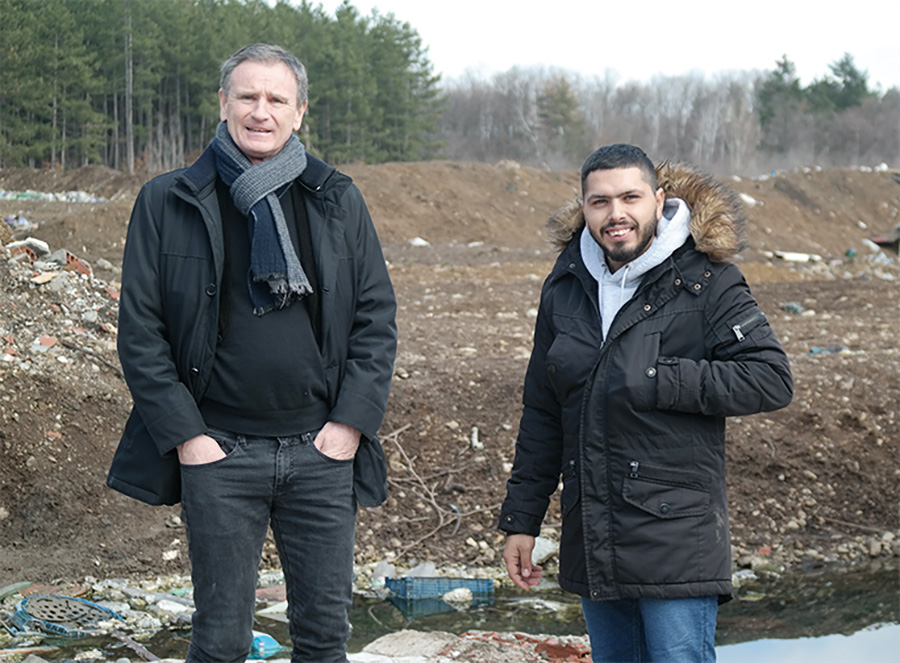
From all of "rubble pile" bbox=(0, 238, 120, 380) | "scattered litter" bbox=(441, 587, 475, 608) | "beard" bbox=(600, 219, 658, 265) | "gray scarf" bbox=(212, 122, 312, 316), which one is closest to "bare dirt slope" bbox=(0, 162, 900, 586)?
"rubble pile" bbox=(0, 238, 120, 380)

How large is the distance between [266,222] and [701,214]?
1138mm

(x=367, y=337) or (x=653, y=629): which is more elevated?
(x=367, y=337)

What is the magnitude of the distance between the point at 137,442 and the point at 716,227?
64.4 inches

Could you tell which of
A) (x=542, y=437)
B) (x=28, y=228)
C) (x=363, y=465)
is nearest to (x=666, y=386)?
(x=542, y=437)

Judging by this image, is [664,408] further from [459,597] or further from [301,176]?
[459,597]

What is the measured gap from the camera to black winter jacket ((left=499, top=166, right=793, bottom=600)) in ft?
7.53

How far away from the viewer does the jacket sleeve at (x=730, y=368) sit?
228 centimetres

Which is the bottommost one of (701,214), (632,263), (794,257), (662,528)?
(794,257)

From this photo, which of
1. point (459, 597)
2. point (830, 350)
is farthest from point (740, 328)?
point (830, 350)

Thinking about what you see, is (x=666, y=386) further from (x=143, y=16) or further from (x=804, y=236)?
(x=804, y=236)

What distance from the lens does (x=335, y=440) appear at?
2488 mm

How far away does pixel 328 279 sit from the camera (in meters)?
2.50

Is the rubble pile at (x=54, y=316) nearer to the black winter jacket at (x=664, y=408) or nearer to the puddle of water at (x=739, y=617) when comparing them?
the puddle of water at (x=739, y=617)

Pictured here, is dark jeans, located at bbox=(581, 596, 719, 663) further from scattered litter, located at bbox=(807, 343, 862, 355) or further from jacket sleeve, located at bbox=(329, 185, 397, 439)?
scattered litter, located at bbox=(807, 343, 862, 355)
